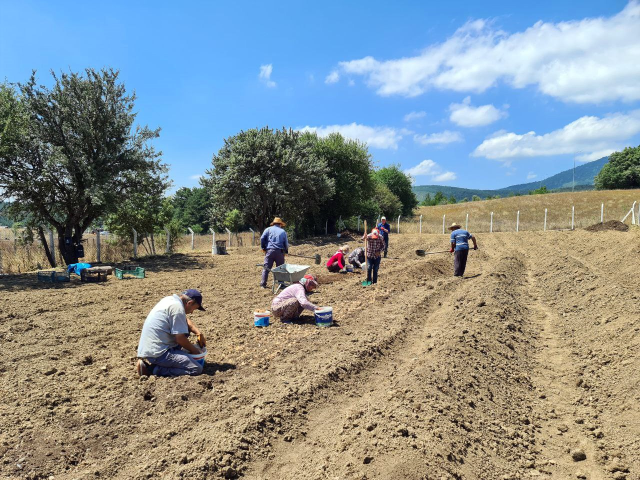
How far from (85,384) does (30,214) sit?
47.8 feet

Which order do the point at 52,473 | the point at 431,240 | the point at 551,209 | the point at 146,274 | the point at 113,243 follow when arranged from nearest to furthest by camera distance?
the point at 52,473, the point at 146,274, the point at 113,243, the point at 431,240, the point at 551,209

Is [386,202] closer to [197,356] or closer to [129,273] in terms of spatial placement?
[129,273]

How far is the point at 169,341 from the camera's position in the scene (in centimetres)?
523

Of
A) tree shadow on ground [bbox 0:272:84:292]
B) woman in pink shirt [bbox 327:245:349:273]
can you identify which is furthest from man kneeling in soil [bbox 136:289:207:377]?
woman in pink shirt [bbox 327:245:349:273]

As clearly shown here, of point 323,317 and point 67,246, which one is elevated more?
point 67,246

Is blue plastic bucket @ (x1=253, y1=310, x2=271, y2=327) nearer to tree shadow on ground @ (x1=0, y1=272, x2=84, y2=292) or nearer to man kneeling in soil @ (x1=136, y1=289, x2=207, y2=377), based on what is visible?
man kneeling in soil @ (x1=136, y1=289, x2=207, y2=377)

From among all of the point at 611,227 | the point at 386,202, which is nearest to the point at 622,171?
the point at 386,202

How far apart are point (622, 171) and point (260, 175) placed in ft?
241

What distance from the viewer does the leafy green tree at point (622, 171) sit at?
230 feet

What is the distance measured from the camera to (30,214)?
Result: 648 inches

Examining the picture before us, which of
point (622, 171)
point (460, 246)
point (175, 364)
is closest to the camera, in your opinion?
point (175, 364)

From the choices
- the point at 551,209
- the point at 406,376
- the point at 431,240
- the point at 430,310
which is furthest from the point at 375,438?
the point at 551,209

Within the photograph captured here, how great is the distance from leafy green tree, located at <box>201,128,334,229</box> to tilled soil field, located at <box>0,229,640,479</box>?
16.0 meters

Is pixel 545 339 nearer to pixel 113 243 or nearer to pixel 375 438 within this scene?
pixel 375 438
